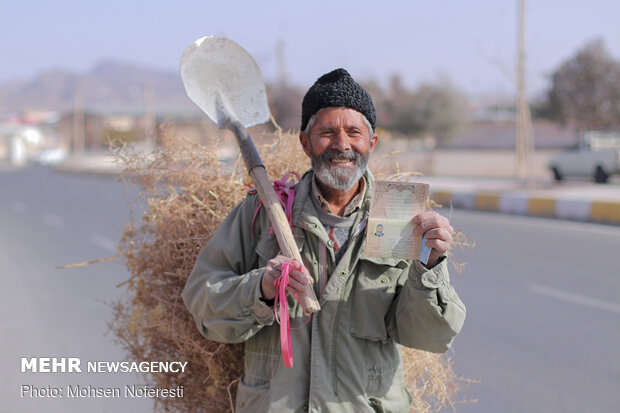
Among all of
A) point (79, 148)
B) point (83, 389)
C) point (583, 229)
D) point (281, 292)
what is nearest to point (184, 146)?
point (281, 292)

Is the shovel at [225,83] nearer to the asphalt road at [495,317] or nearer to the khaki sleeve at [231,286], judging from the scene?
the khaki sleeve at [231,286]

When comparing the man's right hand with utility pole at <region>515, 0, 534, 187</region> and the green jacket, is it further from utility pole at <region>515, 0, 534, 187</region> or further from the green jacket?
utility pole at <region>515, 0, 534, 187</region>

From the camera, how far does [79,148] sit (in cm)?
4791

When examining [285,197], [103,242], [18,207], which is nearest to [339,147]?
[285,197]

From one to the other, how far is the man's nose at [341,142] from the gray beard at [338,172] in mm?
14

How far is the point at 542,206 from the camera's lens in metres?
12.5

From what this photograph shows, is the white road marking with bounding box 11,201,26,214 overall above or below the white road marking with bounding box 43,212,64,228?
below

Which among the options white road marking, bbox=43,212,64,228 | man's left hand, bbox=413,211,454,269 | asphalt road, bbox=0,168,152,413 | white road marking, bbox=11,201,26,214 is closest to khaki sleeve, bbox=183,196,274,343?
man's left hand, bbox=413,211,454,269

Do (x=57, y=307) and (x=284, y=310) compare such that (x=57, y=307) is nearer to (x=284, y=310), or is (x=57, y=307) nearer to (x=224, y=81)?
(x=224, y=81)

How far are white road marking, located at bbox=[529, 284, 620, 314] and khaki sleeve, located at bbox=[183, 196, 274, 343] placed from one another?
4584 mm

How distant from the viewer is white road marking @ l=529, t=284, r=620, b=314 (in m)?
5.72

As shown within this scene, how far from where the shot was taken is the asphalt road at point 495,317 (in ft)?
13.3

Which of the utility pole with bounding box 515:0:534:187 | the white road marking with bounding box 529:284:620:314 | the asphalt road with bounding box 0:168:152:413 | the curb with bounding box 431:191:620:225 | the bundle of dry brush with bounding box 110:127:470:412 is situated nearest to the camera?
the bundle of dry brush with bounding box 110:127:470:412

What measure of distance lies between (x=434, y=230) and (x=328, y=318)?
441 mm
